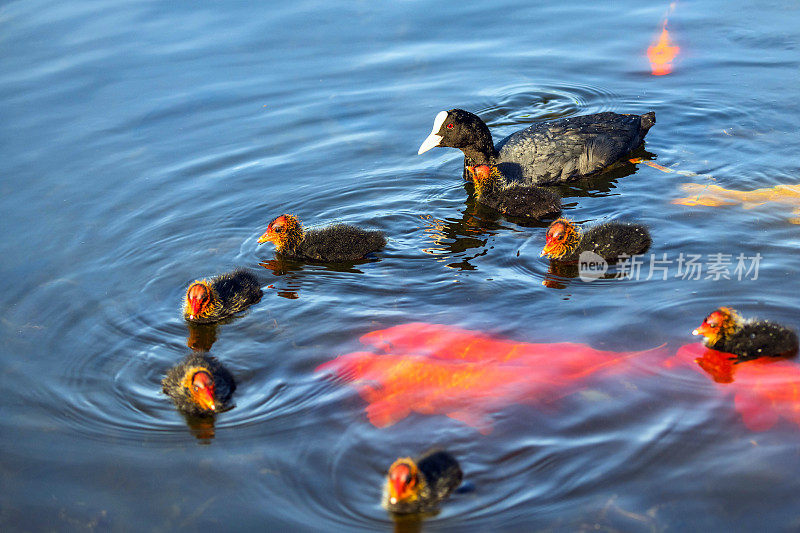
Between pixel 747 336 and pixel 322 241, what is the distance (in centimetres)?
309

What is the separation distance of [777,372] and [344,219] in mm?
3670

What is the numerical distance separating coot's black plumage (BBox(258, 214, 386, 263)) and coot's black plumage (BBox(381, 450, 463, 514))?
2.50m

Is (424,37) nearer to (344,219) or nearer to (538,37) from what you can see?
(538,37)

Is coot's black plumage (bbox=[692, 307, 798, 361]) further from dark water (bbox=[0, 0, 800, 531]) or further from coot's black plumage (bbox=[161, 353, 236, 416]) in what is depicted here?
coot's black plumage (bbox=[161, 353, 236, 416])

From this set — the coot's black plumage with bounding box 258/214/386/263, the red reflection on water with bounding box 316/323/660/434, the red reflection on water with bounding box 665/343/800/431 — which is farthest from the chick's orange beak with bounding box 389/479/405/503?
the coot's black plumage with bounding box 258/214/386/263

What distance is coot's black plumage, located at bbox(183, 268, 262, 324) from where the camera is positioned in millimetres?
5668

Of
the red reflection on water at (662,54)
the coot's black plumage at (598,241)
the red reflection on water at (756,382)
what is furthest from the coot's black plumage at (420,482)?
the red reflection on water at (662,54)

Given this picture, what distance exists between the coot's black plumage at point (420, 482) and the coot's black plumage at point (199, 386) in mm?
1249

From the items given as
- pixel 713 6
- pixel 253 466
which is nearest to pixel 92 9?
pixel 713 6

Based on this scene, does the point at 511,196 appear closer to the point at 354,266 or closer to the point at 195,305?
the point at 354,266

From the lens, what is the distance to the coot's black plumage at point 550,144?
764cm

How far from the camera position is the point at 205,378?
4.72 m

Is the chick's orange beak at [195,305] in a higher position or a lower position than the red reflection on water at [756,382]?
higher

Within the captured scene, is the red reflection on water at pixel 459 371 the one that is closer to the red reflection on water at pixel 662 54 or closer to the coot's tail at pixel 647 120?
the coot's tail at pixel 647 120
